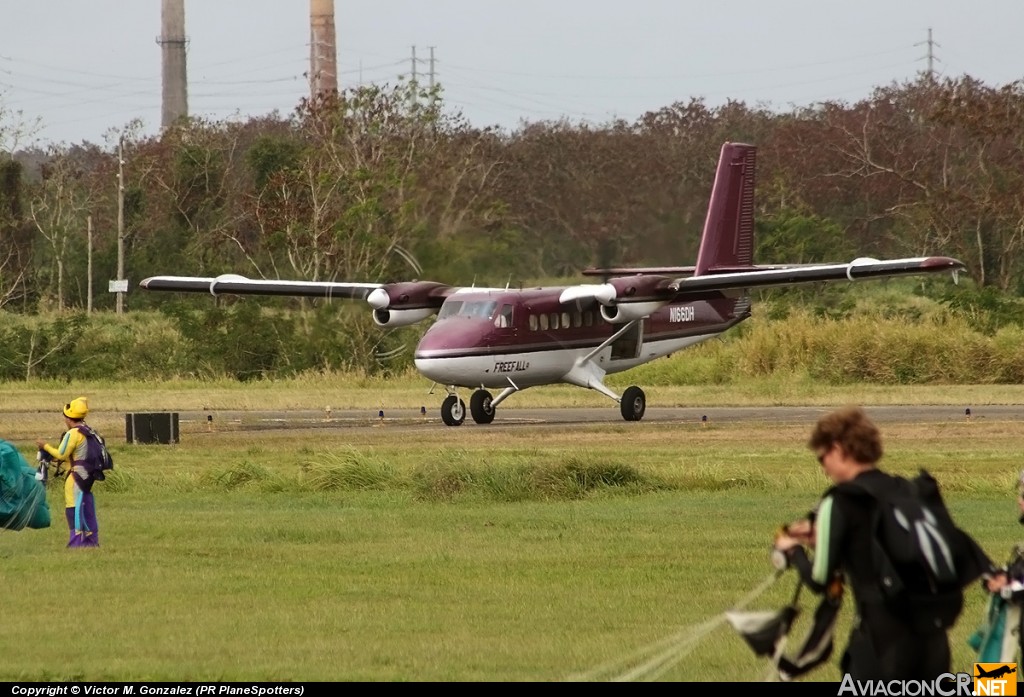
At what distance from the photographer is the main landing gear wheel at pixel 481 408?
3166 cm

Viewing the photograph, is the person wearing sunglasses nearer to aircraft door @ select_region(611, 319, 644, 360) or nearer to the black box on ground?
the black box on ground

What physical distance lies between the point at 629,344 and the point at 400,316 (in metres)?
4.48

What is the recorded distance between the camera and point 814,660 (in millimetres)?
6387

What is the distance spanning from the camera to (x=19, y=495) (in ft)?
46.7

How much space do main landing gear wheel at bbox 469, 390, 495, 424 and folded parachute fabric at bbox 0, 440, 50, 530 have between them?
17397 millimetres

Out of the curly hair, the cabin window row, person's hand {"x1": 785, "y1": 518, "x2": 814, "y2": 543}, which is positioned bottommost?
person's hand {"x1": 785, "y1": 518, "x2": 814, "y2": 543}

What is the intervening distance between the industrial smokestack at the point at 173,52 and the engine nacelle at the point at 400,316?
6812 cm

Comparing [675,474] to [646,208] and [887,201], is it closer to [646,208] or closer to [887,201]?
[646,208]

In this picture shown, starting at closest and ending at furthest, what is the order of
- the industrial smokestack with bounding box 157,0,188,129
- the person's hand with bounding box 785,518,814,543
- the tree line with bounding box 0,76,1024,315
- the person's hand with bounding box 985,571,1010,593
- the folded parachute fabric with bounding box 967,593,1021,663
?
the person's hand with bounding box 785,518,814,543, the person's hand with bounding box 985,571,1010,593, the folded parachute fabric with bounding box 967,593,1021,663, the tree line with bounding box 0,76,1024,315, the industrial smokestack with bounding box 157,0,188,129

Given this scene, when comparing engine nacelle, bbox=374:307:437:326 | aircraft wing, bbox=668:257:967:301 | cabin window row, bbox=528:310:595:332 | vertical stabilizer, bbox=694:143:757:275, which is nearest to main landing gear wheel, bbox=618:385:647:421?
cabin window row, bbox=528:310:595:332

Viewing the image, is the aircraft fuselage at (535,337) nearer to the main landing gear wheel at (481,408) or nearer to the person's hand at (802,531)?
the main landing gear wheel at (481,408)

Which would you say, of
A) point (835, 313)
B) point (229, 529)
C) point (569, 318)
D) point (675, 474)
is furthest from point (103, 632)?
point (835, 313)

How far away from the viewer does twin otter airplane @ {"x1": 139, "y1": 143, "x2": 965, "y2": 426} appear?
101 feet

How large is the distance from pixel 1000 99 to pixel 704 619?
185 ft
